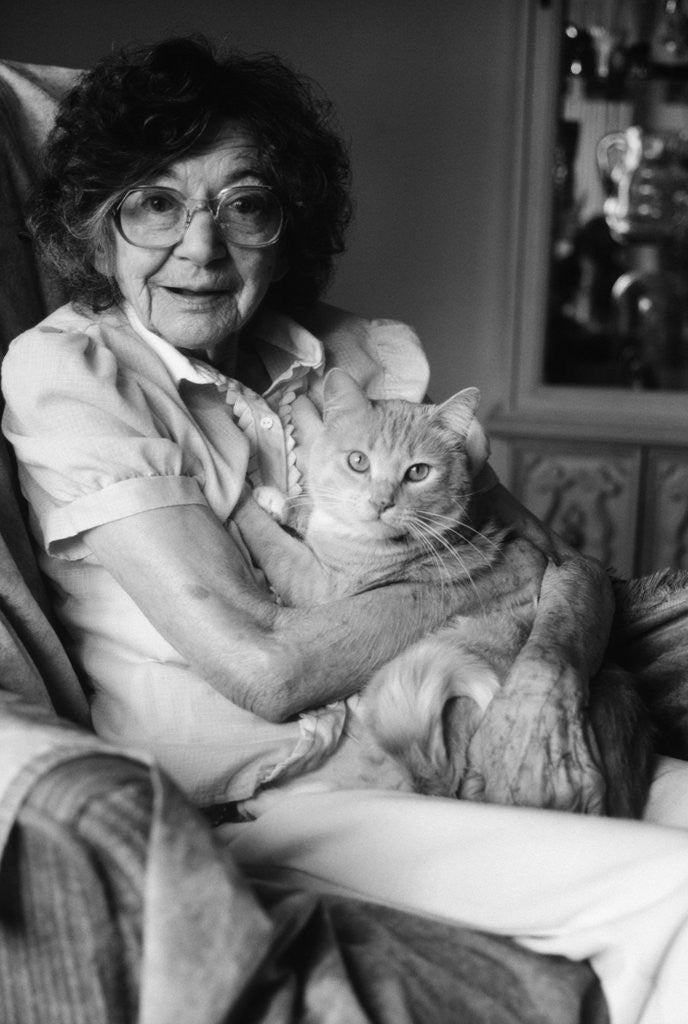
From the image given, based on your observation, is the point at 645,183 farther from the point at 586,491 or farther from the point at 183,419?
the point at 183,419

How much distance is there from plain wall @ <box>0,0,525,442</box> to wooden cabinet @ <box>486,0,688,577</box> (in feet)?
0.30

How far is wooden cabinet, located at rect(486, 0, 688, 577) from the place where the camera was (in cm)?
308

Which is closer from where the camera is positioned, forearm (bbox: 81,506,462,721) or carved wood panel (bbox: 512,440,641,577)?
forearm (bbox: 81,506,462,721)

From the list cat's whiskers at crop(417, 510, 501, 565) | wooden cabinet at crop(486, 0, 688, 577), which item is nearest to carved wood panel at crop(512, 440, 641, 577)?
wooden cabinet at crop(486, 0, 688, 577)

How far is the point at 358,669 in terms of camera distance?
1283mm

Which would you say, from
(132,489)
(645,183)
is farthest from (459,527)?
(645,183)

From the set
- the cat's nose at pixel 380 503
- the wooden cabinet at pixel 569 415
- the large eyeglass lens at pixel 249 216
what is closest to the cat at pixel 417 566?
the cat's nose at pixel 380 503

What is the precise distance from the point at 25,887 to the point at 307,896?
234 mm

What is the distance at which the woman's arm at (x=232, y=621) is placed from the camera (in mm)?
1218

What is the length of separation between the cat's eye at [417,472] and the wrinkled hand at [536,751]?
343 millimetres

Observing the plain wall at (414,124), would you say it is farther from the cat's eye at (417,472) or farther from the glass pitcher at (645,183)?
the cat's eye at (417,472)

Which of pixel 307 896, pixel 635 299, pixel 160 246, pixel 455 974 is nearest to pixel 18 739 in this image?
pixel 307 896

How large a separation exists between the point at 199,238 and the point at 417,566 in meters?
0.51

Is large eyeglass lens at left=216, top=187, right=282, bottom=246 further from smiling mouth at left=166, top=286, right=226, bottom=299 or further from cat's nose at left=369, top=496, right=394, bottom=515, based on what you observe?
cat's nose at left=369, top=496, right=394, bottom=515
